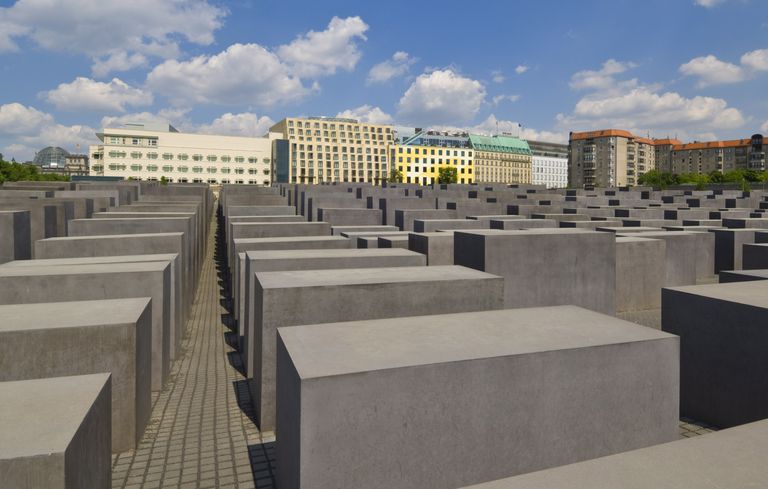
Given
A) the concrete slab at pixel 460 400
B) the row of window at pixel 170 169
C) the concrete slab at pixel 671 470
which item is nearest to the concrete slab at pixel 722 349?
the concrete slab at pixel 460 400

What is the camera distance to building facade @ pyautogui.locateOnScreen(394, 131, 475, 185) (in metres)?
119

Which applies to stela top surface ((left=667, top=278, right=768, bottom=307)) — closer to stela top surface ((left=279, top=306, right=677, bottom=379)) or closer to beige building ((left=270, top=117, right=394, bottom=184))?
stela top surface ((left=279, top=306, right=677, bottom=379))

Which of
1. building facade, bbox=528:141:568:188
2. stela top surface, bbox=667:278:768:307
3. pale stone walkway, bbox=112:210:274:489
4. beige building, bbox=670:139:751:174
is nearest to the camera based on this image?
pale stone walkway, bbox=112:210:274:489

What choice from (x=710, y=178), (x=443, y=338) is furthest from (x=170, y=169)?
(x=443, y=338)

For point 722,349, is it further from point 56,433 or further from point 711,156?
point 711,156

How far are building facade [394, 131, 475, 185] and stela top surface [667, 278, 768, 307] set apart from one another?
109m

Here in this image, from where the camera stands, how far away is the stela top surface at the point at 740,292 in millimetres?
6803

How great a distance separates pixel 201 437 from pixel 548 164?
160 meters

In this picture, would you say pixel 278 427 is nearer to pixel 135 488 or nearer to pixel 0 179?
pixel 135 488

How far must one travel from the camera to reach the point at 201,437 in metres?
7.00

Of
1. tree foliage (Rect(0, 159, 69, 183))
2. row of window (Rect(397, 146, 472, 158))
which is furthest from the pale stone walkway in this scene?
row of window (Rect(397, 146, 472, 158))

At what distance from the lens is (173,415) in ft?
25.7

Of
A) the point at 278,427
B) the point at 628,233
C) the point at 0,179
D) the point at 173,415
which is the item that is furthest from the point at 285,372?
the point at 0,179

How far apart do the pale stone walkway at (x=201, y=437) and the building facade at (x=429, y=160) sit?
355 feet
